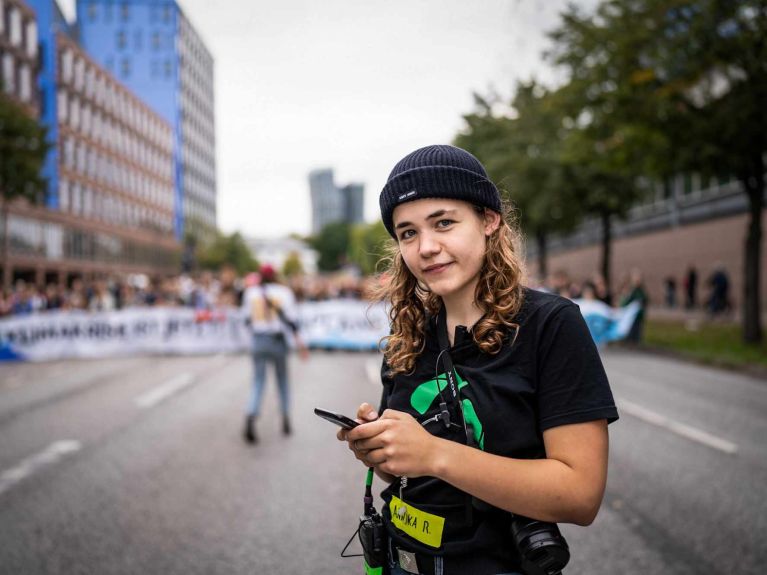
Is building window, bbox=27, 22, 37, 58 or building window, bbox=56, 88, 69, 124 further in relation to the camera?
building window, bbox=56, 88, 69, 124

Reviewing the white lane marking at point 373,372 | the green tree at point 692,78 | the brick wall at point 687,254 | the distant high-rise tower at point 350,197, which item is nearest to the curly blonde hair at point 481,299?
the distant high-rise tower at point 350,197

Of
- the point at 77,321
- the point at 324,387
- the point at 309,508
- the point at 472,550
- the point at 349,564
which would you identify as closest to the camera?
the point at 472,550

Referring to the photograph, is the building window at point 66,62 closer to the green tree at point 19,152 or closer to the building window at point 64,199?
the green tree at point 19,152

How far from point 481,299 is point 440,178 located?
0.33 metres

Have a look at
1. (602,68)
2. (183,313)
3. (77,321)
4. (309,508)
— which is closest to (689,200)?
(602,68)

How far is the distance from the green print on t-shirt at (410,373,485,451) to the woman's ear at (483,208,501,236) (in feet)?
1.26

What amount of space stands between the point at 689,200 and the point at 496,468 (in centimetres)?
3706

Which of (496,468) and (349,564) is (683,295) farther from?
(496,468)

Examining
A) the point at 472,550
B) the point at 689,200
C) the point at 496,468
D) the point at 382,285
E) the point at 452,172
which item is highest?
the point at 689,200

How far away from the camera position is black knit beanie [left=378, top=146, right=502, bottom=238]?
1790 millimetres

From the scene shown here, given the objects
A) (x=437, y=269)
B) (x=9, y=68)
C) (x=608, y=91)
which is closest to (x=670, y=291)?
(x=608, y=91)

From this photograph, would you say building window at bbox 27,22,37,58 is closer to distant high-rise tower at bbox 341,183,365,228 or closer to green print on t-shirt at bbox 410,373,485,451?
distant high-rise tower at bbox 341,183,365,228

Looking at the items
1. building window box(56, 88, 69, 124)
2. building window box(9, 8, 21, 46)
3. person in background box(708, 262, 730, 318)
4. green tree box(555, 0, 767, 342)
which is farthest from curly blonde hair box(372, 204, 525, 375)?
person in background box(708, 262, 730, 318)

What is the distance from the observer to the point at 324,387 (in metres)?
12.3
